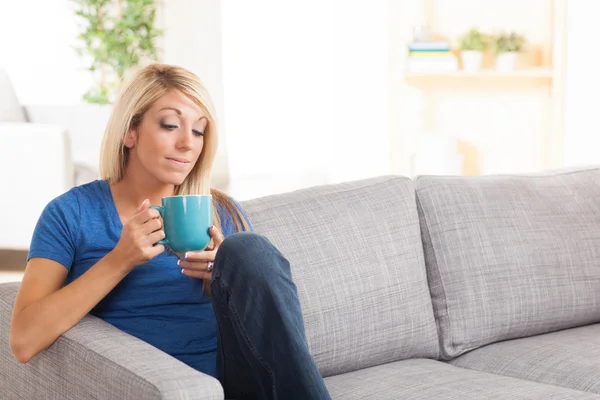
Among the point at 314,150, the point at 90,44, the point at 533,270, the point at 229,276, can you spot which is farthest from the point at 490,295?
the point at 90,44

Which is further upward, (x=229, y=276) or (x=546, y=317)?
(x=229, y=276)

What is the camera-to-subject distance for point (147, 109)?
165 centimetres

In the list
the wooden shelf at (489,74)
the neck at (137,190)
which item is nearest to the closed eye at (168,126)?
the neck at (137,190)

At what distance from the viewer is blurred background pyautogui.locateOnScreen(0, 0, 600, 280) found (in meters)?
4.40

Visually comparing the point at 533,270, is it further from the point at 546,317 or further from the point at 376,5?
the point at 376,5

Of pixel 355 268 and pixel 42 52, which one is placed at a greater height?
pixel 42 52

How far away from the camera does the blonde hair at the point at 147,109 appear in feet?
5.44

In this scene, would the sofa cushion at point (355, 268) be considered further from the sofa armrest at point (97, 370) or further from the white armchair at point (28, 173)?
the white armchair at point (28, 173)

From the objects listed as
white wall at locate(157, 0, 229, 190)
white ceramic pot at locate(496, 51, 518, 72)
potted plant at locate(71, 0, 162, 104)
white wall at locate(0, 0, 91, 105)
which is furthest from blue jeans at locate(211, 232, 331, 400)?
white wall at locate(157, 0, 229, 190)

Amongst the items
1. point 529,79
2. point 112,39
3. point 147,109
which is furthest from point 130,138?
point 112,39

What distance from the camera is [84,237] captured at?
1.59 meters

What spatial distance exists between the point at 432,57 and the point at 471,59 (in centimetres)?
21

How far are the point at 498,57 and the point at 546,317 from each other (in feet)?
9.51

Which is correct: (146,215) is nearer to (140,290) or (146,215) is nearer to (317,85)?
(140,290)
